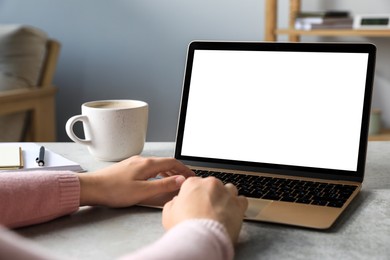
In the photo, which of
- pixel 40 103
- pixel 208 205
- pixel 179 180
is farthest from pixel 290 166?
pixel 40 103

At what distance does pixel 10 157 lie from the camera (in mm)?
1040

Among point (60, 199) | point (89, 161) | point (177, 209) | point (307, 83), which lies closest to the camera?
point (177, 209)

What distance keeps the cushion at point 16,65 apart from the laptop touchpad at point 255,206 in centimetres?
172

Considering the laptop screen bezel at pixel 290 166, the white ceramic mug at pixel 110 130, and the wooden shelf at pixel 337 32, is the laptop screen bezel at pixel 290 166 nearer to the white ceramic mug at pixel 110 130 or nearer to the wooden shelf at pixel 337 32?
the white ceramic mug at pixel 110 130

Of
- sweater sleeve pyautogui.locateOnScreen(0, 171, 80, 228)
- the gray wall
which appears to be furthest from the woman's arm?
the gray wall

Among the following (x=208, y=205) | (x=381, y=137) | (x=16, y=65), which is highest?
(x=208, y=205)

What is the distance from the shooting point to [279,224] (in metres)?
0.77

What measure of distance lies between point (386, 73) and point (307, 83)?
63.3 inches

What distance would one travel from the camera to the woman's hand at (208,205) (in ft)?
2.21

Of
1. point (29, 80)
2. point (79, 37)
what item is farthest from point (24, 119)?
point (79, 37)

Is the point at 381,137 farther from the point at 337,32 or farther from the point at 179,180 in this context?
the point at 179,180

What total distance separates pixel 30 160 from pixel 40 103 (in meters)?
1.44

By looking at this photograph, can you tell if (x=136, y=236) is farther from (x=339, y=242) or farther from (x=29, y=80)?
(x=29, y=80)

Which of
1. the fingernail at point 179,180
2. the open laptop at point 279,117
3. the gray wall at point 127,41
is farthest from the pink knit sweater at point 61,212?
the gray wall at point 127,41
